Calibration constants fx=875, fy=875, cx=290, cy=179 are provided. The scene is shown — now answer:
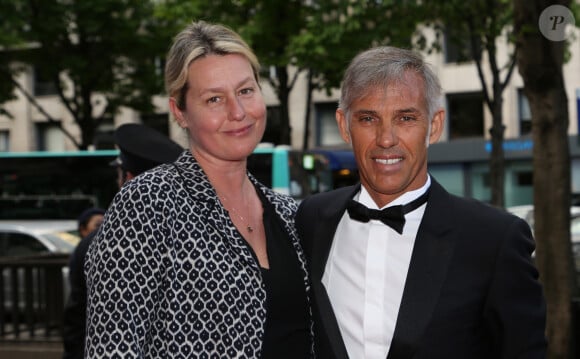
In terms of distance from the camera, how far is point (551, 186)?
6.51 meters

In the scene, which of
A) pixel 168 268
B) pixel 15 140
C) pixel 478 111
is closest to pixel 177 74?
pixel 168 268

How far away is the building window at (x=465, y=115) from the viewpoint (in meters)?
33.9

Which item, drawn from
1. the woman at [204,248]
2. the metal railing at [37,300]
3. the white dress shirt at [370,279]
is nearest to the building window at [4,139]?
the metal railing at [37,300]

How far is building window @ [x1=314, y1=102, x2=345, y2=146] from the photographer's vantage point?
36375mm

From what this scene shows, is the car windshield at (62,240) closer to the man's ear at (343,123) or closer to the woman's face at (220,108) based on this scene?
the woman's face at (220,108)

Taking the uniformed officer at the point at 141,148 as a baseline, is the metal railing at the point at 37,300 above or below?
below

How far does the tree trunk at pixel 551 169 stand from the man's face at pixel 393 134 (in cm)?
385

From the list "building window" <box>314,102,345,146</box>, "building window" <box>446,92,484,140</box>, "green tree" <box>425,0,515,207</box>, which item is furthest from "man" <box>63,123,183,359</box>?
"building window" <box>314,102,345,146</box>

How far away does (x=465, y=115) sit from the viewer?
1353 inches

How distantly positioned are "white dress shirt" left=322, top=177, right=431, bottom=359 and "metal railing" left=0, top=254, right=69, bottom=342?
5.74m

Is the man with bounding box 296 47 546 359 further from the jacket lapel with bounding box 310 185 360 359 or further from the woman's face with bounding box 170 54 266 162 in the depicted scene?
the woman's face with bounding box 170 54 266 162

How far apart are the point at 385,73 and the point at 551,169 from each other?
4064 millimetres

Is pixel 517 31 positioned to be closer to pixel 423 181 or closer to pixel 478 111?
pixel 423 181

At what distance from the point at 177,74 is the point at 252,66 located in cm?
29
